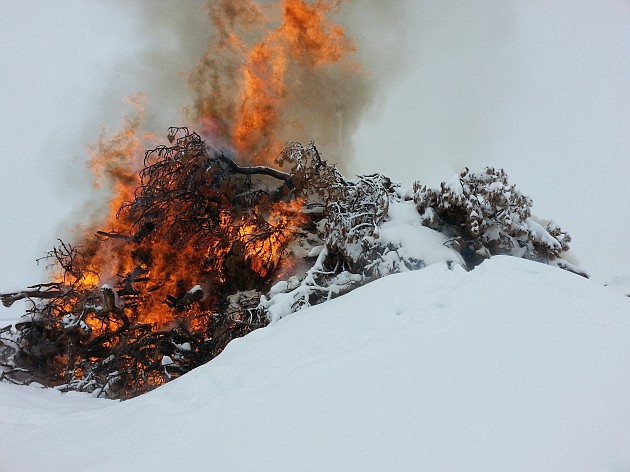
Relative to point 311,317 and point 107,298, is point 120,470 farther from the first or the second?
point 107,298

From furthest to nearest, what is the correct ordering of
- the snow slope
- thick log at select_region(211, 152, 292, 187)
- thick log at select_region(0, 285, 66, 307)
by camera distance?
thick log at select_region(211, 152, 292, 187) → thick log at select_region(0, 285, 66, 307) → the snow slope

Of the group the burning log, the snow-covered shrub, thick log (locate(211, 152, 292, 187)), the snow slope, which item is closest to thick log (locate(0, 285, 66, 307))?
the burning log

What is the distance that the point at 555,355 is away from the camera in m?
3.51

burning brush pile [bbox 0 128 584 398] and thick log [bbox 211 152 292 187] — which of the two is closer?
burning brush pile [bbox 0 128 584 398]

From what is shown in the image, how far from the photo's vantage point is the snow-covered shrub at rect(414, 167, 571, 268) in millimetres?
9312

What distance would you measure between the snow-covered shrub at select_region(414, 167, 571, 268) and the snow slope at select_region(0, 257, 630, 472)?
4.13 meters

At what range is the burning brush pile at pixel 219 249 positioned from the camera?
371 inches

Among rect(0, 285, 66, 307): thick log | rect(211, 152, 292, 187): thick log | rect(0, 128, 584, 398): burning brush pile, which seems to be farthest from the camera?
rect(211, 152, 292, 187): thick log

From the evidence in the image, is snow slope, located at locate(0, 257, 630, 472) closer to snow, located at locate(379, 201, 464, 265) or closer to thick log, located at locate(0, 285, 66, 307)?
snow, located at locate(379, 201, 464, 265)

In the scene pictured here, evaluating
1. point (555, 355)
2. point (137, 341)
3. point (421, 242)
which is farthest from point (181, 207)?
point (555, 355)

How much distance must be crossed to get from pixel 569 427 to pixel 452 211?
24.6 ft

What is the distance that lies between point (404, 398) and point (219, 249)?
1041 centimetres

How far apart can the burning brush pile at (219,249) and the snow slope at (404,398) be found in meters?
3.89

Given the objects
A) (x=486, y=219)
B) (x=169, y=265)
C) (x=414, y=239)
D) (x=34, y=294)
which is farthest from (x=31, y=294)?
(x=486, y=219)
